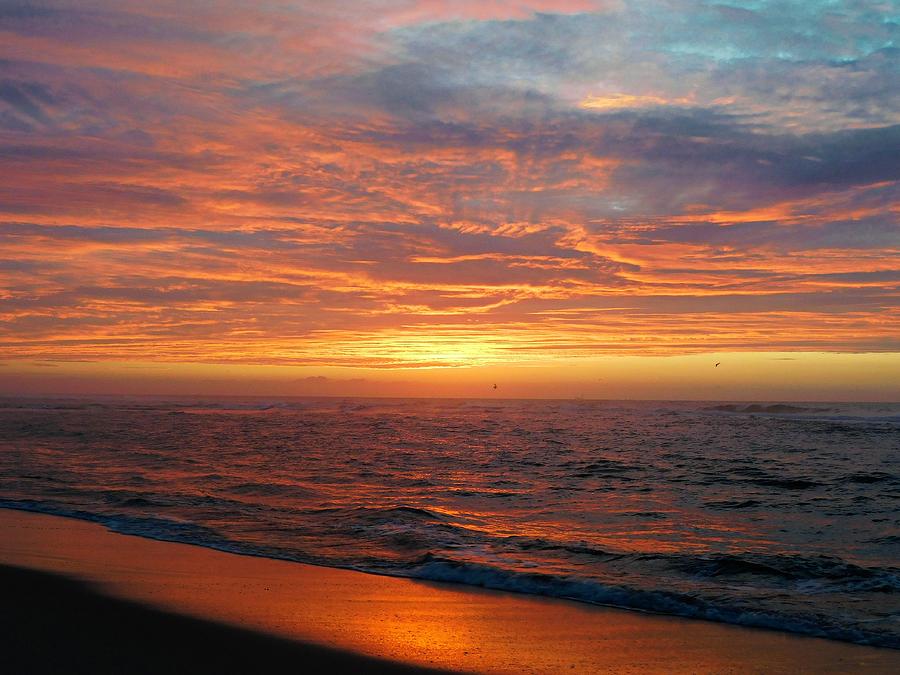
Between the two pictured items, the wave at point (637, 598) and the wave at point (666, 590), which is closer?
the wave at point (637, 598)

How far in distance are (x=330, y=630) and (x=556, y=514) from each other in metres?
8.39

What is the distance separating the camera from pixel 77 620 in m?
7.38

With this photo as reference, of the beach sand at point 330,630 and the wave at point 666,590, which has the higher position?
the beach sand at point 330,630

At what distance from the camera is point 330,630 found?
7391 millimetres

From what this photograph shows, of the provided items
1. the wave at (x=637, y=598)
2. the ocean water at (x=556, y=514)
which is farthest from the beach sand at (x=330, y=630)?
the ocean water at (x=556, y=514)

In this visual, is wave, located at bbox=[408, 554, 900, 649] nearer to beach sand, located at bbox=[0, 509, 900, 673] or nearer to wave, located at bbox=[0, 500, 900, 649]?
wave, located at bbox=[0, 500, 900, 649]

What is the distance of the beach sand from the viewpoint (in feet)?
21.2

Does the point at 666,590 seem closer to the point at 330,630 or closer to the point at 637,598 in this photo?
the point at 637,598

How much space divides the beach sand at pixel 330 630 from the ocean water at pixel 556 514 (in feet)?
2.48

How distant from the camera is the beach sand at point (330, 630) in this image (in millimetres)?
6465

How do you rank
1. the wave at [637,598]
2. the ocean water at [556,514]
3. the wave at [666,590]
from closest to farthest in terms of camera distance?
the wave at [637,598]
the wave at [666,590]
the ocean water at [556,514]

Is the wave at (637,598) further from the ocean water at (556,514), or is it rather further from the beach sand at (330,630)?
the beach sand at (330,630)

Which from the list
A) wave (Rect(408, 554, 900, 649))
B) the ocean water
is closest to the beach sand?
wave (Rect(408, 554, 900, 649))

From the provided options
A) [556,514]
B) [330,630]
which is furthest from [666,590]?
[556,514]
